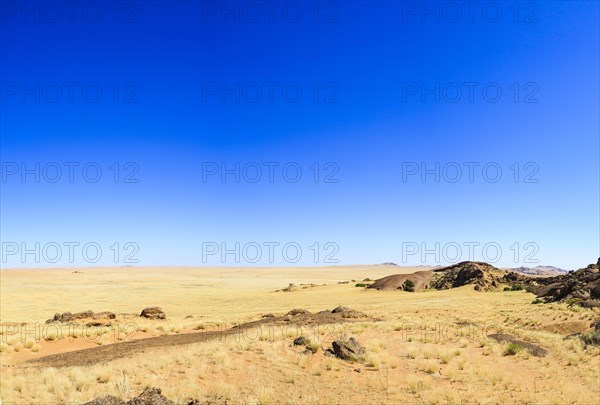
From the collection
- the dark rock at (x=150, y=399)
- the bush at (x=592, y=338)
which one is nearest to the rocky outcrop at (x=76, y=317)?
the dark rock at (x=150, y=399)

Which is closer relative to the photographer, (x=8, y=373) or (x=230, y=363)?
(x=8, y=373)

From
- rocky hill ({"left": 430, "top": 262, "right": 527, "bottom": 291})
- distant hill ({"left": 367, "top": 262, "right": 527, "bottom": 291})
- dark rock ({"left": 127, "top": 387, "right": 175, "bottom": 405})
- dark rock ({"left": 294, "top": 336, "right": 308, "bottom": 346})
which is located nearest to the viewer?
dark rock ({"left": 127, "top": 387, "right": 175, "bottom": 405})

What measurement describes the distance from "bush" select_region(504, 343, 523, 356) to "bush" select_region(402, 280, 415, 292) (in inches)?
1753

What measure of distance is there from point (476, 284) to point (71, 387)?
2223 inches

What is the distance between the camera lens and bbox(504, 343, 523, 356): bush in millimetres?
19984

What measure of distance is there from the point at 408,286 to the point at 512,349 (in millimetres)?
46060

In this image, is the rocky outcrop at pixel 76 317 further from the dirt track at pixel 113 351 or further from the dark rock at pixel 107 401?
the dark rock at pixel 107 401

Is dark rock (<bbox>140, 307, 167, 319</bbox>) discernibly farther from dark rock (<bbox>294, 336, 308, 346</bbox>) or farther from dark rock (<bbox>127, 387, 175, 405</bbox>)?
dark rock (<bbox>127, 387, 175, 405</bbox>)

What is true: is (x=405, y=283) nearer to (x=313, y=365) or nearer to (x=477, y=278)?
(x=477, y=278)

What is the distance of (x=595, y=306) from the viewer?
31.6m

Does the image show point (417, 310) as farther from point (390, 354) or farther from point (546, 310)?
point (390, 354)

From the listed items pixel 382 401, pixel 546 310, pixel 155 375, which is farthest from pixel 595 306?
pixel 155 375

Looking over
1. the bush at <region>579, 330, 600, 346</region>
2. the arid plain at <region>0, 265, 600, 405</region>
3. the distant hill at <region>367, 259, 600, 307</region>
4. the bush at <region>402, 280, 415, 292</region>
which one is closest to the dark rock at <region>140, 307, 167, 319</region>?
the arid plain at <region>0, 265, 600, 405</region>

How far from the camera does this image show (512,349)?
20.0m
